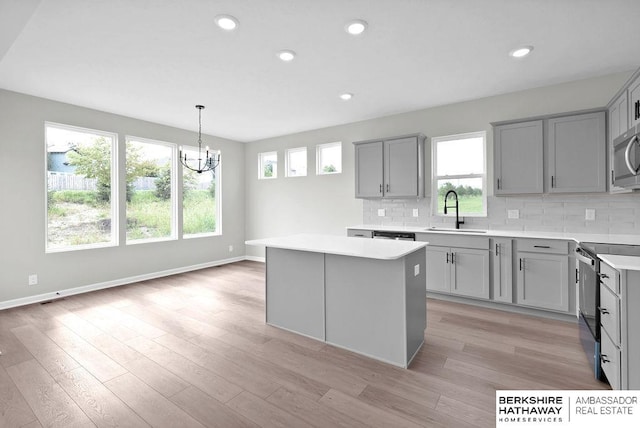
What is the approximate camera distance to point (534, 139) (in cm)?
359

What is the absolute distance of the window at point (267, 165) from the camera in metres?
6.63

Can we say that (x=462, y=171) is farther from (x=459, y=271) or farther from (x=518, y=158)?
(x=459, y=271)

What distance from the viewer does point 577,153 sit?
3.37m

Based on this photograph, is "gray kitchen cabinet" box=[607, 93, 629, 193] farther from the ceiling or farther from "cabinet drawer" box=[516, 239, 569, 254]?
"cabinet drawer" box=[516, 239, 569, 254]

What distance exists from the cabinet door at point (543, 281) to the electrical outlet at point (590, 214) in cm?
75

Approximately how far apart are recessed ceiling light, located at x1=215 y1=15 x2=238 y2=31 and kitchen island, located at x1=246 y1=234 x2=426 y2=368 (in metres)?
1.92

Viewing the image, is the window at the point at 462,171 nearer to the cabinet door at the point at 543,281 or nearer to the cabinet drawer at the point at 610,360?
the cabinet door at the point at 543,281

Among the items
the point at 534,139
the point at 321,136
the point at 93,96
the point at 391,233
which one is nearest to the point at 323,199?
the point at 321,136

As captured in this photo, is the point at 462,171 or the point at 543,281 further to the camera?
the point at 462,171

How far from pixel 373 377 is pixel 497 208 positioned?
10.1 ft

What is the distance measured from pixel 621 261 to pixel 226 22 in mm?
3308

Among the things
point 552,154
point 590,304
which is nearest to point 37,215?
point 590,304

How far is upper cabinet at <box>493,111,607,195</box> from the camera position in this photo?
328cm

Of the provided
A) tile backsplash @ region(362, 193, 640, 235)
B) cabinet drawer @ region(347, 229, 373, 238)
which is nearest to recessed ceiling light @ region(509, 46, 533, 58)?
tile backsplash @ region(362, 193, 640, 235)
